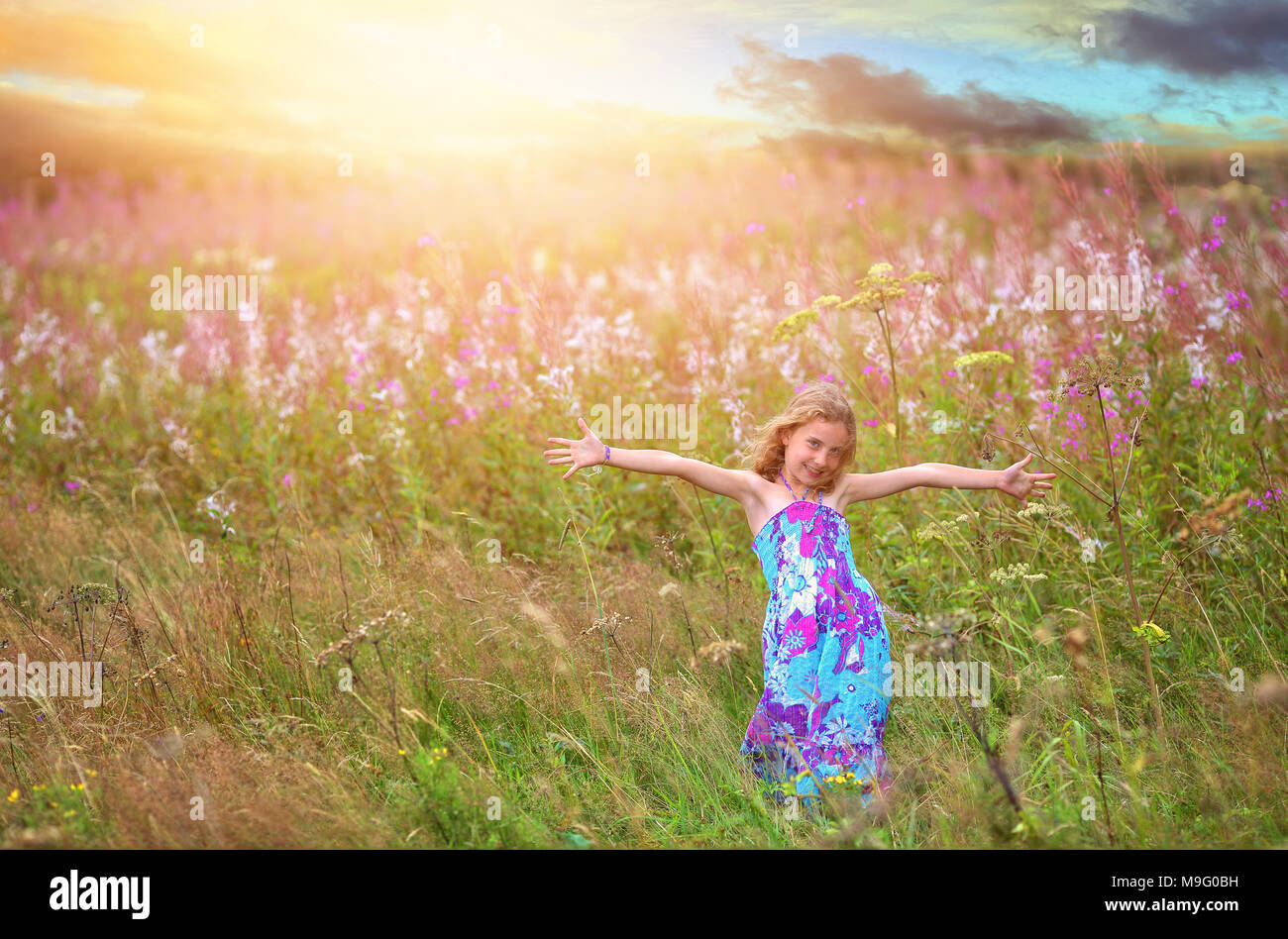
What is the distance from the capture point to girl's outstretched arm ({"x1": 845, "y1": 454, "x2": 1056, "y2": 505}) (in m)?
3.37

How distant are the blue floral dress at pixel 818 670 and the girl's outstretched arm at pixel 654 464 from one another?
247 millimetres

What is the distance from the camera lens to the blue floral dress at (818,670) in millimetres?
3234

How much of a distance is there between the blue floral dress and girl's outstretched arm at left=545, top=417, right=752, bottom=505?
0.81 feet

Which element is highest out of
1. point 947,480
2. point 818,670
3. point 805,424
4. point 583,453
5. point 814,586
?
point 805,424

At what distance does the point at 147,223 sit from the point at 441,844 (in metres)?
11.9

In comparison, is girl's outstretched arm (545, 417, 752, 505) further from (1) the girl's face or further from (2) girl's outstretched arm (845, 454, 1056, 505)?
(2) girl's outstretched arm (845, 454, 1056, 505)

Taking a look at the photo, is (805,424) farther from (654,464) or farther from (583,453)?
(583,453)

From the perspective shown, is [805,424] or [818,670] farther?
[805,424]

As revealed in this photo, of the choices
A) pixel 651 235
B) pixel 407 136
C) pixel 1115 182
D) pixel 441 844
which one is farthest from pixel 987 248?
pixel 441 844

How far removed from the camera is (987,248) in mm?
10516

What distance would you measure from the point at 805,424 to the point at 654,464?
1.85ft

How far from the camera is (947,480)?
3451mm

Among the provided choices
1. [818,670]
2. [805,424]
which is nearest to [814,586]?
[818,670]

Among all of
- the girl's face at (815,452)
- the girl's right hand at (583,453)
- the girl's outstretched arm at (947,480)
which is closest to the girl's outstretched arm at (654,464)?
the girl's right hand at (583,453)
